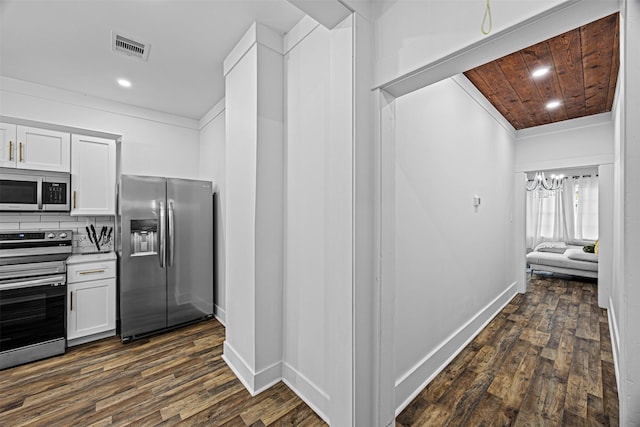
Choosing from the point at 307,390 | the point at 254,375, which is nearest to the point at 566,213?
the point at 307,390

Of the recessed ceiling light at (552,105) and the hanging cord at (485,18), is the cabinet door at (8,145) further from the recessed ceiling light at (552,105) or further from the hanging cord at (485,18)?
the recessed ceiling light at (552,105)

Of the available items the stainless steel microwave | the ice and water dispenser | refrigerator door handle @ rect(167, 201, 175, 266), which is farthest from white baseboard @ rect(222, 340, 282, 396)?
the stainless steel microwave

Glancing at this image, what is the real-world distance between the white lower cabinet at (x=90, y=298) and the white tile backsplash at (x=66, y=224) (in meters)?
0.39

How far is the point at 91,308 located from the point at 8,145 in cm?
179

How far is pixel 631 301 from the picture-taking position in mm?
869

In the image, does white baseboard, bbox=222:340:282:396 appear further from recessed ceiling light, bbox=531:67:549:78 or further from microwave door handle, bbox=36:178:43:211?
recessed ceiling light, bbox=531:67:549:78

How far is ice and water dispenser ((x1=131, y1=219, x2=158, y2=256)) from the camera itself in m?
2.95

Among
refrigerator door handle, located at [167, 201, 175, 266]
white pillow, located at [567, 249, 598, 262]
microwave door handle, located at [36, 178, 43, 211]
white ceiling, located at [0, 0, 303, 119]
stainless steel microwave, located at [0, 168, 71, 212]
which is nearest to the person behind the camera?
white ceiling, located at [0, 0, 303, 119]

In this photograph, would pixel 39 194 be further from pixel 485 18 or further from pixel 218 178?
pixel 485 18

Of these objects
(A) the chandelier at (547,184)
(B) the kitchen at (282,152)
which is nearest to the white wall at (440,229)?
(B) the kitchen at (282,152)

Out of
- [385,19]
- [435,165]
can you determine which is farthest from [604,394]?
[385,19]

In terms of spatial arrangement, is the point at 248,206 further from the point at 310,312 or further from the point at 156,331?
the point at 156,331

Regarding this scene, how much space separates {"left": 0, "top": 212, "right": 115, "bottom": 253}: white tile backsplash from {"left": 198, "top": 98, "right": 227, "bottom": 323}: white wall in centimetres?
132

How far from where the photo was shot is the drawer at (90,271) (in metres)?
2.73
